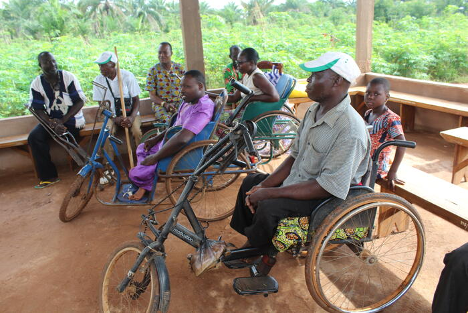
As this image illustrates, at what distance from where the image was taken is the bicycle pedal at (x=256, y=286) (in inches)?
86.2

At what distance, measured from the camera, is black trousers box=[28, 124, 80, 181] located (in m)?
4.39

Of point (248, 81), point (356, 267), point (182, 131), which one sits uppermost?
point (248, 81)

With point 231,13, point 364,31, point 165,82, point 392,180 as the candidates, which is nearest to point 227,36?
point 231,13

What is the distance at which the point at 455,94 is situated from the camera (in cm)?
511

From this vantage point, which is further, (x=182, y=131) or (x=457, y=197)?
(x=182, y=131)

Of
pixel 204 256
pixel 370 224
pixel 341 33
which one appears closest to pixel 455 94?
pixel 370 224

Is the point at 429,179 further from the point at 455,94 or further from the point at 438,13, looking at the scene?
the point at 438,13

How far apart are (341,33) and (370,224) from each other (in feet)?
39.9

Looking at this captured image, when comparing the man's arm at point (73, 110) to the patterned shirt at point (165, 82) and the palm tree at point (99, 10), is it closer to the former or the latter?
the patterned shirt at point (165, 82)

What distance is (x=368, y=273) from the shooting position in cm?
244

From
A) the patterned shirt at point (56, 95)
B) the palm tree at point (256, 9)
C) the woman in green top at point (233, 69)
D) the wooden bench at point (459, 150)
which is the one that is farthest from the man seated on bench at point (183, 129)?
the palm tree at point (256, 9)

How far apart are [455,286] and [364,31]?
571cm

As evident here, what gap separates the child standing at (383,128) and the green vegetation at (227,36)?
663cm

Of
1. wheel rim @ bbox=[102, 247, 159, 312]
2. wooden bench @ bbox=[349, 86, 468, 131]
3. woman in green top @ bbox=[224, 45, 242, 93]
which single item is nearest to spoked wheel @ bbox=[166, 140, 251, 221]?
wheel rim @ bbox=[102, 247, 159, 312]
